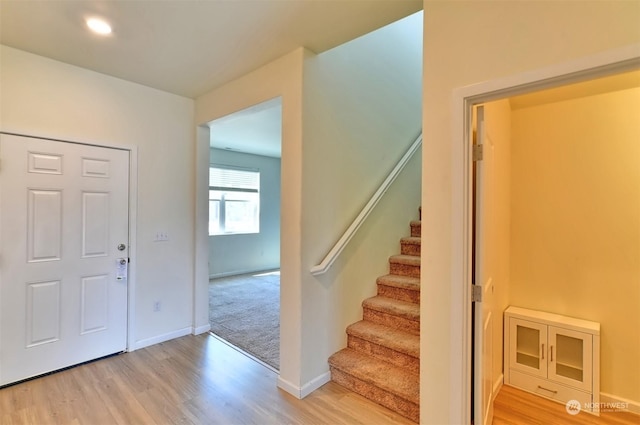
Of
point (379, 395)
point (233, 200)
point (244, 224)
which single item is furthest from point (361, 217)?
point (244, 224)

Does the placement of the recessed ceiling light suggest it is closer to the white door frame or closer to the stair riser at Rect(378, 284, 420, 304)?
the white door frame

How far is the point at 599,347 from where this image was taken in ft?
7.14

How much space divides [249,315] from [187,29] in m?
3.22

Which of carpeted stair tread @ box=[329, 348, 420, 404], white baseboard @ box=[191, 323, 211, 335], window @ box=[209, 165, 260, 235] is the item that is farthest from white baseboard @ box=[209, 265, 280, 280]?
carpeted stair tread @ box=[329, 348, 420, 404]

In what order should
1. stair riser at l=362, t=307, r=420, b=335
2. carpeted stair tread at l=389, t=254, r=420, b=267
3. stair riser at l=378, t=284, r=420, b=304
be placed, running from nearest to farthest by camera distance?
stair riser at l=362, t=307, r=420, b=335, stair riser at l=378, t=284, r=420, b=304, carpeted stair tread at l=389, t=254, r=420, b=267

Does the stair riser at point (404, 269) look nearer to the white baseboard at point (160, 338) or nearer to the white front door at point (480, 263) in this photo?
the white front door at point (480, 263)

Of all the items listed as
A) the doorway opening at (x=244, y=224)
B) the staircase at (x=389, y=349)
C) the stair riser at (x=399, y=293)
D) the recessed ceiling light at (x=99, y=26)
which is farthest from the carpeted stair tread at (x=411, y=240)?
the recessed ceiling light at (x=99, y=26)

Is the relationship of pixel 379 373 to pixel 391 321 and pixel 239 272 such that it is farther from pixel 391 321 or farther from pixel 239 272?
pixel 239 272

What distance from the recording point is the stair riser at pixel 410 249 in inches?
Result: 127

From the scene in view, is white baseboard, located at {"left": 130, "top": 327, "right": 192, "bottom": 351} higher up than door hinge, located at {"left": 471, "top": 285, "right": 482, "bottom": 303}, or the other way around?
door hinge, located at {"left": 471, "top": 285, "right": 482, "bottom": 303}

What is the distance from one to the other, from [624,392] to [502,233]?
1.33 m

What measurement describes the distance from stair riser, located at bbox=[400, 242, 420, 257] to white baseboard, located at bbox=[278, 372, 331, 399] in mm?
1480

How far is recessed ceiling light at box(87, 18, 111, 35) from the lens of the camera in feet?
6.46

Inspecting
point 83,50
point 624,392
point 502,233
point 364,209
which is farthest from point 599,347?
point 83,50
